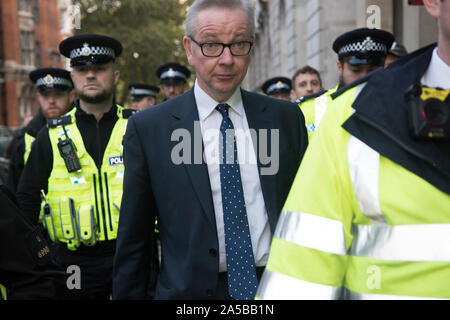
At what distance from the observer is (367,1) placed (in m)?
8.69

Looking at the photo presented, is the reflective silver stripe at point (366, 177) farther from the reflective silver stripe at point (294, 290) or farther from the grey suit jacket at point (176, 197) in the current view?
the grey suit jacket at point (176, 197)

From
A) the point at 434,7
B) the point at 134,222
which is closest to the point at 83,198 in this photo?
the point at 134,222

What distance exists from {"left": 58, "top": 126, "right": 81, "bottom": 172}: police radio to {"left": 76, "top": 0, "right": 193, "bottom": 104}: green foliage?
2254 centimetres

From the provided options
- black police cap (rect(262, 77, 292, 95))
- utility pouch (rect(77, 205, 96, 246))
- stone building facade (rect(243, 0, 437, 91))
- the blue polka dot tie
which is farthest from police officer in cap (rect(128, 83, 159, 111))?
the blue polka dot tie

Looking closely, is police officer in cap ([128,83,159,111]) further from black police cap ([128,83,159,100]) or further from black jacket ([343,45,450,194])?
black jacket ([343,45,450,194])

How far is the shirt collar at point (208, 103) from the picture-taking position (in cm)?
259

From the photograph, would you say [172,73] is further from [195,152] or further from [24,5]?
[24,5]

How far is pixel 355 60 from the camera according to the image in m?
4.47

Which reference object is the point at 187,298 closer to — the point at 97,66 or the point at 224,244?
the point at 224,244

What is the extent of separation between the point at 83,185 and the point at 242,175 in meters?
1.80

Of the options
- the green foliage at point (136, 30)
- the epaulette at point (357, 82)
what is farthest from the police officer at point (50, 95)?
the green foliage at point (136, 30)

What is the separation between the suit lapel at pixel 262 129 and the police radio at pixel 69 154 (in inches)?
64.9

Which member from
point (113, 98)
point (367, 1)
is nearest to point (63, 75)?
point (113, 98)

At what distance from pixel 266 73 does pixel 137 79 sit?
6.85m
